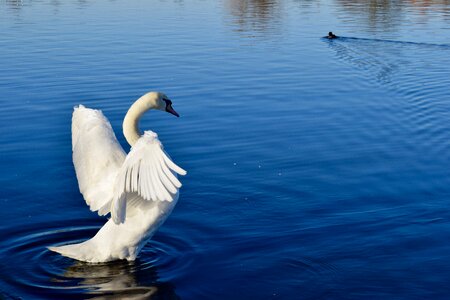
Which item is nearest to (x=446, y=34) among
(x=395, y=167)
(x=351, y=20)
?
(x=351, y=20)

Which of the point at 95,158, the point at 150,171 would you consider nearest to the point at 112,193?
the point at 95,158

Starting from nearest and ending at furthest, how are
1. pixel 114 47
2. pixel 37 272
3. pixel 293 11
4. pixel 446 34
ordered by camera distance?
pixel 37 272
pixel 114 47
pixel 446 34
pixel 293 11

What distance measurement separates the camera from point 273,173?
42.3ft

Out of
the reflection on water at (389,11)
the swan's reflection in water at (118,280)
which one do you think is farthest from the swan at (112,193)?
the reflection on water at (389,11)

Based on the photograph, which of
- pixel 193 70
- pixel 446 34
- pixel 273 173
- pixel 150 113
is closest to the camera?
pixel 273 173

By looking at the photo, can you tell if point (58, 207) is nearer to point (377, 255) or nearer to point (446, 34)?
point (377, 255)

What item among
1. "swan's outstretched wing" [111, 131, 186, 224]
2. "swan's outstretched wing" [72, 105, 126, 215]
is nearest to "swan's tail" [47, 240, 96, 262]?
"swan's outstretched wing" [72, 105, 126, 215]

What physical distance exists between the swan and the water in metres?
0.27

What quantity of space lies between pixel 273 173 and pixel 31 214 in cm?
383

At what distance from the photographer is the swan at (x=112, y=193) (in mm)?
8891

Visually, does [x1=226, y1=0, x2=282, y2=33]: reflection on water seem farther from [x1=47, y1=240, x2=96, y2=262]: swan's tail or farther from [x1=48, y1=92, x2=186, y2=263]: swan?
[x1=47, y1=240, x2=96, y2=262]: swan's tail

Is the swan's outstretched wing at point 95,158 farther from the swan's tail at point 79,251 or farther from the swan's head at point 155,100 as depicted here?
the swan's head at point 155,100

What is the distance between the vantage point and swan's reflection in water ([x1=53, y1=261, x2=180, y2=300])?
28.8 feet

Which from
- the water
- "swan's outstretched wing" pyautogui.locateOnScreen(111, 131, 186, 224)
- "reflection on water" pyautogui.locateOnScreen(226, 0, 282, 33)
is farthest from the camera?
"reflection on water" pyautogui.locateOnScreen(226, 0, 282, 33)
